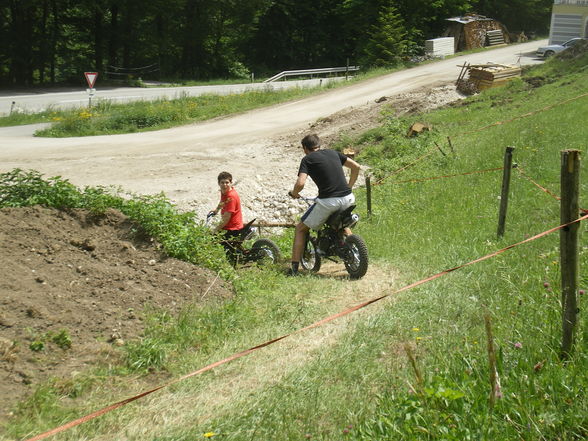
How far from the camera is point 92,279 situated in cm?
784

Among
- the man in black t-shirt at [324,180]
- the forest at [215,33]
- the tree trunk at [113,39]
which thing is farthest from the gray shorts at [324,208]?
the tree trunk at [113,39]

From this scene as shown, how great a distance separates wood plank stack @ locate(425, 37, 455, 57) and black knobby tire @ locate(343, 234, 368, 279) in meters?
42.2

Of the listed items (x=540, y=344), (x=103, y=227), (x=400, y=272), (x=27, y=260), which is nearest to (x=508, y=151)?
(x=400, y=272)

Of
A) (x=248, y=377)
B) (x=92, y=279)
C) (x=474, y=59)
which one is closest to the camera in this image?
(x=248, y=377)

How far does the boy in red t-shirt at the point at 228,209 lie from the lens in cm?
1063

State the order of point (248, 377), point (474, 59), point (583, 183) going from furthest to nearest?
1. point (474, 59)
2. point (583, 183)
3. point (248, 377)

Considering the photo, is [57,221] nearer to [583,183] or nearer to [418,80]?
[583,183]

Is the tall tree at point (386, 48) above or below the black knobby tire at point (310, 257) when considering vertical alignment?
above

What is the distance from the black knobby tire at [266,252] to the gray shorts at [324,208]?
1.11m

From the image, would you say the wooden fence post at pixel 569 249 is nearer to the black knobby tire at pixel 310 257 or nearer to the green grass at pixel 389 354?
the green grass at pixel 389 354

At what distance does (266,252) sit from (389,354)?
481cm

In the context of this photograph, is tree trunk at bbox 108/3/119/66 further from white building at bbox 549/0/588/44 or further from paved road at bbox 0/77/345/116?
white building at bbox 549/0/588/44

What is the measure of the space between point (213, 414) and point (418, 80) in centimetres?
3306

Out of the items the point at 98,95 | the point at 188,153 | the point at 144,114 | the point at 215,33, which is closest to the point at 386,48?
the point at 98,95
